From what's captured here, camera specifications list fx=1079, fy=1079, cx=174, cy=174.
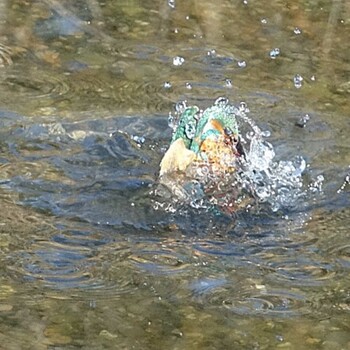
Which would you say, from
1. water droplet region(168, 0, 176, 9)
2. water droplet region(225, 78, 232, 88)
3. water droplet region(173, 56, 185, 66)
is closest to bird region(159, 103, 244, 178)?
water droplet region(225, 78, 232, 88)

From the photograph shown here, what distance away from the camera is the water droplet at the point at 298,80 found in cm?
582

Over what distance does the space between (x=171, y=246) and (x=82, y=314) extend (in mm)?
650

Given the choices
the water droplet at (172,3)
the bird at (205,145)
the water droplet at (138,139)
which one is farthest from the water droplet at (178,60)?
the bird at (205,145)

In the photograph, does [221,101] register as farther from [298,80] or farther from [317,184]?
[317,184]

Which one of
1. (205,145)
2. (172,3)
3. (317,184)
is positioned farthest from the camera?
(172,3)

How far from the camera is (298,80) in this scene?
5.88m

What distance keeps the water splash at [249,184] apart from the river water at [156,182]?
53 mm

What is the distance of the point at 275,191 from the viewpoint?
4555mm

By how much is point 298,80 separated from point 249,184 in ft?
5.02

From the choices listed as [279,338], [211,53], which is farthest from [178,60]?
[279,338]

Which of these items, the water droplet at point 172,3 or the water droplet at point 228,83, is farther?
the water droplet at point 172,3

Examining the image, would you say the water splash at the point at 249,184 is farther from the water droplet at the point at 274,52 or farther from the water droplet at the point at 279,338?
the water droplet at the point at 274,52

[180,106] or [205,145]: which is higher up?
[205,145]

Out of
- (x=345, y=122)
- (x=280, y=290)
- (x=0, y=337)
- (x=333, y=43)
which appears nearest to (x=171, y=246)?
(x=280, y=290)
